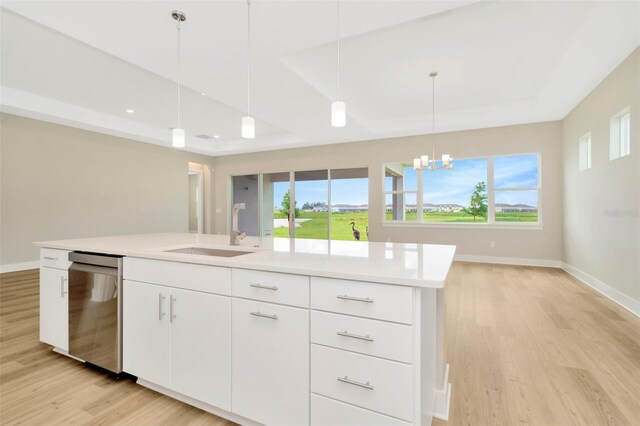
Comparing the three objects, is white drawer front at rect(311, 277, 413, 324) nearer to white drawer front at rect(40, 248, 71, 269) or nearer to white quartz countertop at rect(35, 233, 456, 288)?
white quartz countertop at rect(35, 233, 456, 288)

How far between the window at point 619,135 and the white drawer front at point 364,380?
13.5ft

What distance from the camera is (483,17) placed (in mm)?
2875

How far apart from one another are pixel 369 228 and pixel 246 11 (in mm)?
5383

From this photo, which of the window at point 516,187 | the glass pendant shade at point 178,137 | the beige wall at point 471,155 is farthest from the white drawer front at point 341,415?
the window at point 516,187

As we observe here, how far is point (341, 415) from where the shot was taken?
124 cm

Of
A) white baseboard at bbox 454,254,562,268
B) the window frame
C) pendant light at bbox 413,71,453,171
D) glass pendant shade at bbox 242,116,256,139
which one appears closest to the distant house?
the window frame

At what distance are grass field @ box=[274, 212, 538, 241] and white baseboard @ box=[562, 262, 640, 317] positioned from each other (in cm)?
133

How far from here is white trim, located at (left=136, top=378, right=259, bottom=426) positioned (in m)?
1.51

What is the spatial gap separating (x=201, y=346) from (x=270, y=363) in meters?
0.43

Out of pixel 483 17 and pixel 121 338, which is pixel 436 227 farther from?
pixel 121 338

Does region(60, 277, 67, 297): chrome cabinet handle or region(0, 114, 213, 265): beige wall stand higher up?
region(0, 114, 213, 265): beige wall

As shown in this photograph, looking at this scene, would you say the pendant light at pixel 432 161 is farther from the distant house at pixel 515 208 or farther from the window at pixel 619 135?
the distant house at pixel 515 208

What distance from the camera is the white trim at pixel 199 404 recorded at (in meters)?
1.51

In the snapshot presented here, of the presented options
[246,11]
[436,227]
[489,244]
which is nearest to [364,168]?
[436,227]
